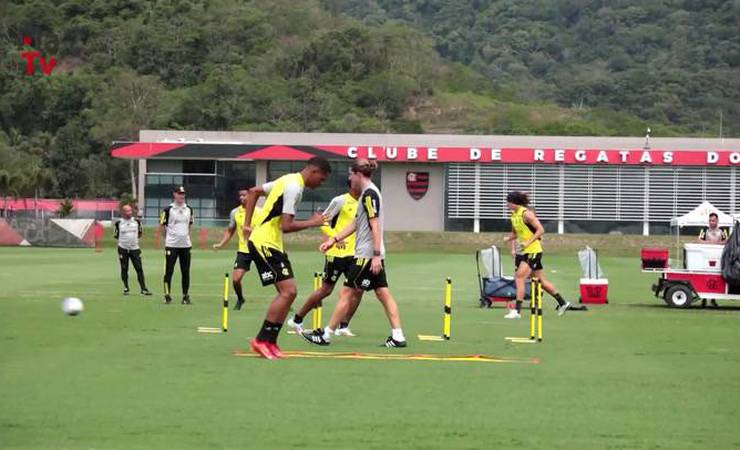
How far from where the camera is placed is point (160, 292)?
26.2 m

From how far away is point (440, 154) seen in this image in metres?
83.0

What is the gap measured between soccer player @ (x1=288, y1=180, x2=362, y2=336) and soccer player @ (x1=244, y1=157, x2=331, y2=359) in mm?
1407

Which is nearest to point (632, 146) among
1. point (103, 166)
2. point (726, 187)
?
point (726, 187)

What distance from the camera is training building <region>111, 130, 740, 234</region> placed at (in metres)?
82.6

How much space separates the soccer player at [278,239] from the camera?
1373cm

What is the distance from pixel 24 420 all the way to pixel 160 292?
16.6 m

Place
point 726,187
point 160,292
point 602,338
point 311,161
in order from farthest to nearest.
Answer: point 726,187 < point 160,292 < point 602,338 < point 311,161

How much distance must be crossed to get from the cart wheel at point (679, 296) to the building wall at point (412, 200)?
2351 inches

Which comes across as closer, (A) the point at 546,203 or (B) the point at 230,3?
(A) the point at 546,203

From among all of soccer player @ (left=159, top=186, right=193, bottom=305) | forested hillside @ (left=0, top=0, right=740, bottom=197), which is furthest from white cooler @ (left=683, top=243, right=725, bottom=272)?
forested hillside @ (left=0, top=0, right=740, bottom=197)

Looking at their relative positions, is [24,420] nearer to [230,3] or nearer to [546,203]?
[546,203]

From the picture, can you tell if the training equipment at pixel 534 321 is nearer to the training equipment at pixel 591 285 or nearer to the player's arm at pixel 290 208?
the player's arm at pixel 290 208

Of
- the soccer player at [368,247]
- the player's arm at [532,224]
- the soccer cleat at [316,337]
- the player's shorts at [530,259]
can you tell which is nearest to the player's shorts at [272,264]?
the soccer player at [368,247]

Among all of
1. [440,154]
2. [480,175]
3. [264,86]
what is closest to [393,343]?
[440,154]
